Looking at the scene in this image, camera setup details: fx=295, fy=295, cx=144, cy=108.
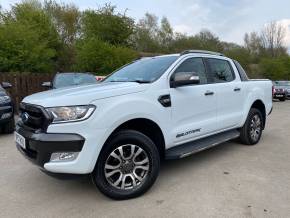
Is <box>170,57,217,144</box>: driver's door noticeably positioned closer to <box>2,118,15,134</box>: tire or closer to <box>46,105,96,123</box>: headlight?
<box>46,105,96,123</box>: headlight

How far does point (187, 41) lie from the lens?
1458 inches

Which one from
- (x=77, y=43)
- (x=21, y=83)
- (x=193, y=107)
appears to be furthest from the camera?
(x=77, y=43)

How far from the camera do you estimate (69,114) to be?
302 cm

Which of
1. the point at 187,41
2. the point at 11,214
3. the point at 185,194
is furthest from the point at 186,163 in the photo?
the point at 187,41

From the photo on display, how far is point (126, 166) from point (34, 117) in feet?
3.83

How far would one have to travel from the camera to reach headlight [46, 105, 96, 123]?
3.01 metres

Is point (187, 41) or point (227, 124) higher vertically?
point (187, 41)

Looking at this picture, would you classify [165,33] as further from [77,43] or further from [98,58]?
[98,58]

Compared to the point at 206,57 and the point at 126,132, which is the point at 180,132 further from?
the point at 206,57

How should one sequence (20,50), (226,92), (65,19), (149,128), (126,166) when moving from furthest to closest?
1. (65,19)
2. (20,50)
3. (226,92)
4. (149,128)
5. (126,166)

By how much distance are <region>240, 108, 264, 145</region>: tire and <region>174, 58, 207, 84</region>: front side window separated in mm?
1606

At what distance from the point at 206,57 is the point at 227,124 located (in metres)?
1.17

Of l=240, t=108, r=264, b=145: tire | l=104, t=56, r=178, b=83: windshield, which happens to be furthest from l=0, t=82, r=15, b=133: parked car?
l=240, t=108, r=264, b=145: tire

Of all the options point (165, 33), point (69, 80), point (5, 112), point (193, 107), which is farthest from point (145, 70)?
point (165, 33)
